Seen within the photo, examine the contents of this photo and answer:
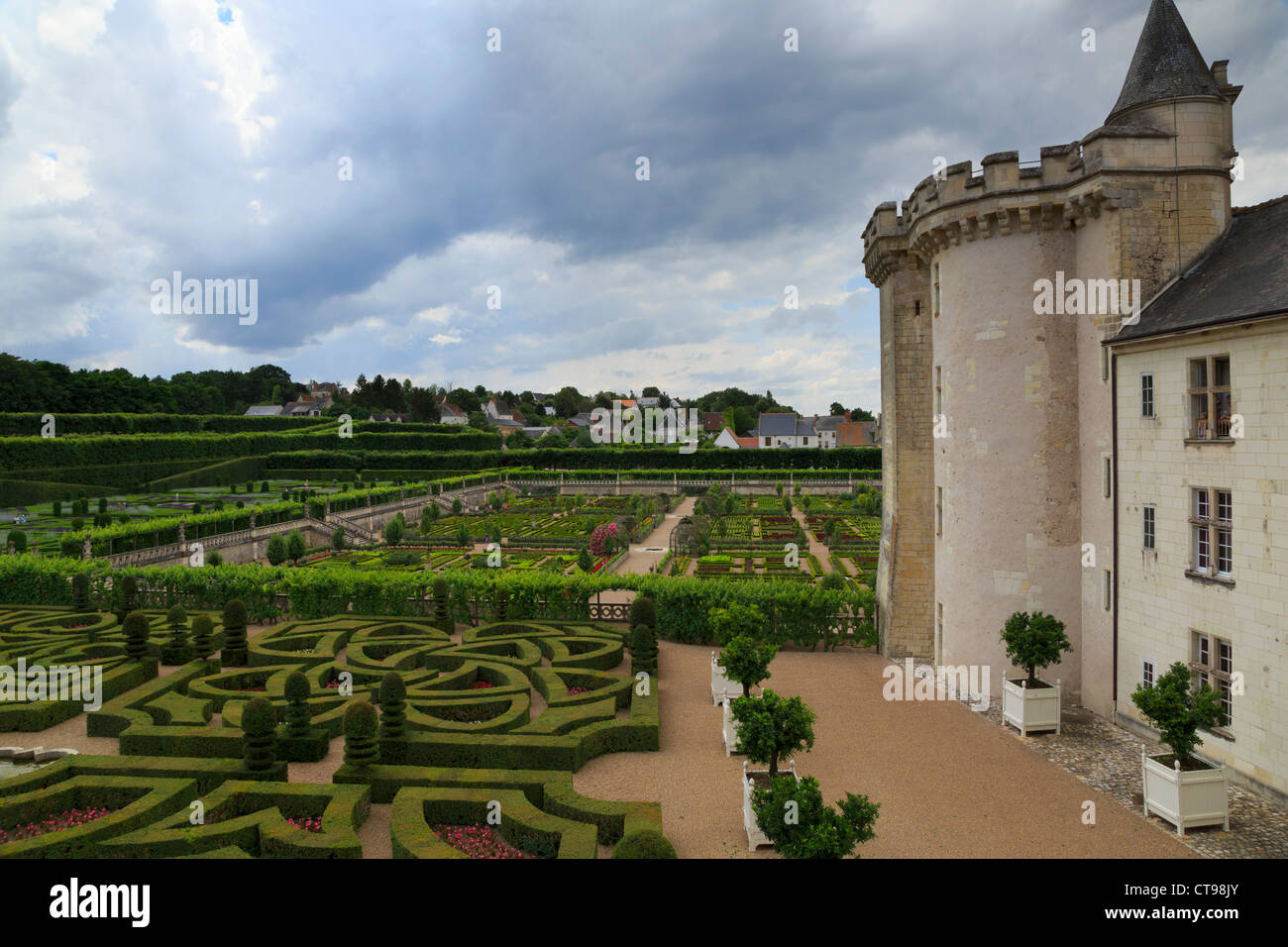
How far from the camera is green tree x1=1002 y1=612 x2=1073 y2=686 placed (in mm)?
15328

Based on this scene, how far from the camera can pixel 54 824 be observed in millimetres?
11312

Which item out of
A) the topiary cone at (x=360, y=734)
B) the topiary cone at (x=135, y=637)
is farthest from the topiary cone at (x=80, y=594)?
the topiary cone at (x=360, y=734)

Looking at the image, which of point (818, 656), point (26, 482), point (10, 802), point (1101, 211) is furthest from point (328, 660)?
point (26, 482)

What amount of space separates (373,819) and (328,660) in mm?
7404

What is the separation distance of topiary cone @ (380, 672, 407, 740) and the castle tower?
40.2 ft

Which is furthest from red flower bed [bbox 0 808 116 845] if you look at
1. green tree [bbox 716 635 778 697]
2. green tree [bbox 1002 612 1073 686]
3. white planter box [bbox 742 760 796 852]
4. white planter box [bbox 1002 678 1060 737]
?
green tree [bbox 1002 612 1073 686]

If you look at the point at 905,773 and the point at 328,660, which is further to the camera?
the point at 328,660

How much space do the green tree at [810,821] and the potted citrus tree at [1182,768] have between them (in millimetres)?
5176

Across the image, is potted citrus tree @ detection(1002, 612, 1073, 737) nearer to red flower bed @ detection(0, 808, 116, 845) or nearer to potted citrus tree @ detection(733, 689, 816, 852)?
potted citrus tree @ detection(733, 689, 816, 852)

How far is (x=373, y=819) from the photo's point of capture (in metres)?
11.8

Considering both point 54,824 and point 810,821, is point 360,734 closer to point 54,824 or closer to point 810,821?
point 54,824

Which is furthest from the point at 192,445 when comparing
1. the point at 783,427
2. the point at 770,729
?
the point at 770,729

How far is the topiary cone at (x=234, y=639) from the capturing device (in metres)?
18.7

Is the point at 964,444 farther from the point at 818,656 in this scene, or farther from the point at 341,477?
the point at 341,477
